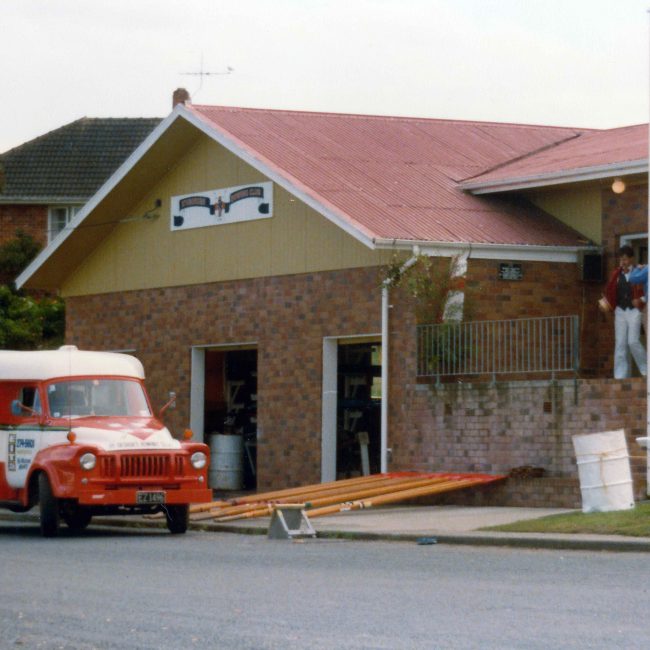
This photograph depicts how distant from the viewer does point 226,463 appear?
30.0 meters

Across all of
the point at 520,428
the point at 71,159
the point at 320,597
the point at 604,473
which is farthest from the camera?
the point at 71,159

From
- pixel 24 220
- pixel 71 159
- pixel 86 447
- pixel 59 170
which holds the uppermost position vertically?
pixel 71 159

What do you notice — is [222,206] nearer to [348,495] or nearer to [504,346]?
[504,346]

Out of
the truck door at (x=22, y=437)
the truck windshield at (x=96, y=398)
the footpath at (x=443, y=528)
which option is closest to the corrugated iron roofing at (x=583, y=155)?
the footpath at (x=443, y=528)

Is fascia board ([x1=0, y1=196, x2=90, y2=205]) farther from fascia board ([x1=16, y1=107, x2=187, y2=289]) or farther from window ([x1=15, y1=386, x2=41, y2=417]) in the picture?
window ([x1=15, y1=386, x2=41, y2=417])

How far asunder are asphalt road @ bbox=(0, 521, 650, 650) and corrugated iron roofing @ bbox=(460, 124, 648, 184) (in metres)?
9.35

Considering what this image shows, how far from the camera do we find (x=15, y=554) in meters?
17.6

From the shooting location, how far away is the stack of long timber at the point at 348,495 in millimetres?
22250

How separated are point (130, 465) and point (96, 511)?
90 centimetres

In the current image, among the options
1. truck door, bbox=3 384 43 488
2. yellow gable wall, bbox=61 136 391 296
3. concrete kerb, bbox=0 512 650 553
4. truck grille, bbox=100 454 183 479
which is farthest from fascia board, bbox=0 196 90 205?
truck grille, bbox=100 454 183 479

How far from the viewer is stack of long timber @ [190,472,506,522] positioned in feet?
73.0

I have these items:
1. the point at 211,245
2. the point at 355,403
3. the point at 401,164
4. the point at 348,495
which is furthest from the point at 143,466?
the point at 401,164

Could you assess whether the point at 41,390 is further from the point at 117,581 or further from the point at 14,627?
the point at 14,627

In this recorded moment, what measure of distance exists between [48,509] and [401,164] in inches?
431
